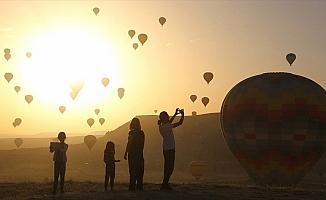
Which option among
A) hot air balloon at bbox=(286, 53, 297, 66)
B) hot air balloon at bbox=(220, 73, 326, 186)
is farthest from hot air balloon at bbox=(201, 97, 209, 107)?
hot air balloon at bbox=(220, 73, 326, 186)

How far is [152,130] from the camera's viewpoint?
320ft

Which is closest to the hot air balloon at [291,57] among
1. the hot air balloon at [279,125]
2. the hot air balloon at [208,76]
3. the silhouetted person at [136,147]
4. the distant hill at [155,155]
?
the hot air balloon at [208,76]

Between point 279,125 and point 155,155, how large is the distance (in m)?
51.9

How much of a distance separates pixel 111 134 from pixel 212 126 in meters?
21.0

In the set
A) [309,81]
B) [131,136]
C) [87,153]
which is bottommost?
[87,153]

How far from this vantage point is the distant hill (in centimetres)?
6948

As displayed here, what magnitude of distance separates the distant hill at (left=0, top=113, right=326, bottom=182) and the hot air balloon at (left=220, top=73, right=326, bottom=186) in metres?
32.0

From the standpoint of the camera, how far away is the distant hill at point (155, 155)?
6948 centimetres

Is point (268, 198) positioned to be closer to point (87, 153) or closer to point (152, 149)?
point (152, 149)

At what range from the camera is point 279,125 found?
31.0 metres

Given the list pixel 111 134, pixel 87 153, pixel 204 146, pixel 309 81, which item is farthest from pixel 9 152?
pixel 309 81

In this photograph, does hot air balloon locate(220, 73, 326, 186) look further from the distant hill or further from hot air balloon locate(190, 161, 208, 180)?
the distant hill

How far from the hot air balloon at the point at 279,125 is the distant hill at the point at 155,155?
105ft

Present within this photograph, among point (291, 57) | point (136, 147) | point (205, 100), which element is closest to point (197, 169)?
point (205, 100)
